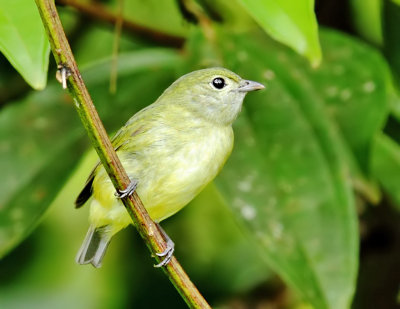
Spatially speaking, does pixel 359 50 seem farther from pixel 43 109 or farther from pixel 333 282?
pixel 43 109

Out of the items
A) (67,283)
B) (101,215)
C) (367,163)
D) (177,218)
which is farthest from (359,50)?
(67,283)

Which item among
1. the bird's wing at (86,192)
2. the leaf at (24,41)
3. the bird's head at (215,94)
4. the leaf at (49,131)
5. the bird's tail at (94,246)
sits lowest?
the bird's tail at (94,246)

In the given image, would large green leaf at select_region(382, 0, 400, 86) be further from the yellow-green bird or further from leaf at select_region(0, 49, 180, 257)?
the yellow-green bird

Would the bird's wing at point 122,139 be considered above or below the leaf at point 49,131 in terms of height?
above

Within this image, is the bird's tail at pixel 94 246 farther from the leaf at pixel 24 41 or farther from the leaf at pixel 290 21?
the leaf at pixel 290 21

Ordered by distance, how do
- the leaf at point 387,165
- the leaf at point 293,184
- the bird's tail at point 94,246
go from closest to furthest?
1. the bird's tail at point 94,246
2. the leaf at point 293,184
3. the leaf at point 387,165

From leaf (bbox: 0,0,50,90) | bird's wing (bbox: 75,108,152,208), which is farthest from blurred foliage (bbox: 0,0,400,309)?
leaf (bbox: 0,0,50,90)

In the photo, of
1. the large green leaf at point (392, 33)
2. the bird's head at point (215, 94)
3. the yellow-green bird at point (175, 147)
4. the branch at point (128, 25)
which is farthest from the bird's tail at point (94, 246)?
the large green leaf at point (392, 33)
